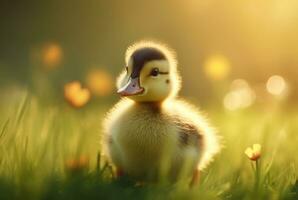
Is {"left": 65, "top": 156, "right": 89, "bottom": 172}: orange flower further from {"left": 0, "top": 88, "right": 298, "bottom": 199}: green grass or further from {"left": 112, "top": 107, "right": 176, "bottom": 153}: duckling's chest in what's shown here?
{"left": 112, "top": 107, "right": 176, "bottom": 153}: duckling's chest

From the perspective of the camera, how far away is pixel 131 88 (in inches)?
102

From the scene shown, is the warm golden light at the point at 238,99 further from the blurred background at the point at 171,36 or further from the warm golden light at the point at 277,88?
the blurred background at the point at 171,36

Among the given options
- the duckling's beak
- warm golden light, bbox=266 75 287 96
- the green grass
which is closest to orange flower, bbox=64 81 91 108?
the green grass

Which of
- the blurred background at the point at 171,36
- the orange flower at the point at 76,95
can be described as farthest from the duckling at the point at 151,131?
the blurred background at the point at 171,36

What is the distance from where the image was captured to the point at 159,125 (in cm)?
267

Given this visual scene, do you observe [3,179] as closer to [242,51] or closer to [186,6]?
[242,51]

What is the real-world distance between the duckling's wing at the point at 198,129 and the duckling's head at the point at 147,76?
9 cm

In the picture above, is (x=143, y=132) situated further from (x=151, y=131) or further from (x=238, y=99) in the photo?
(x=238, y=99)

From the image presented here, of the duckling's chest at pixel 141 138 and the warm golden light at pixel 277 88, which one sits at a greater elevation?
the warm golden light at pixel 277 88

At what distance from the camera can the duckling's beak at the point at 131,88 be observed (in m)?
2.54

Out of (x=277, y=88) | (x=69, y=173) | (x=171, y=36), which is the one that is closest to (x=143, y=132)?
(x=69, y=173)

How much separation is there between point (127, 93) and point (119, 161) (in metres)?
0.29

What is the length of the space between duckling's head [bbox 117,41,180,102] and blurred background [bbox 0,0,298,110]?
13.5ft

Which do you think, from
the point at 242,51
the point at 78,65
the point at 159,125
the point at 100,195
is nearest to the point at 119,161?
the point at 159,125
